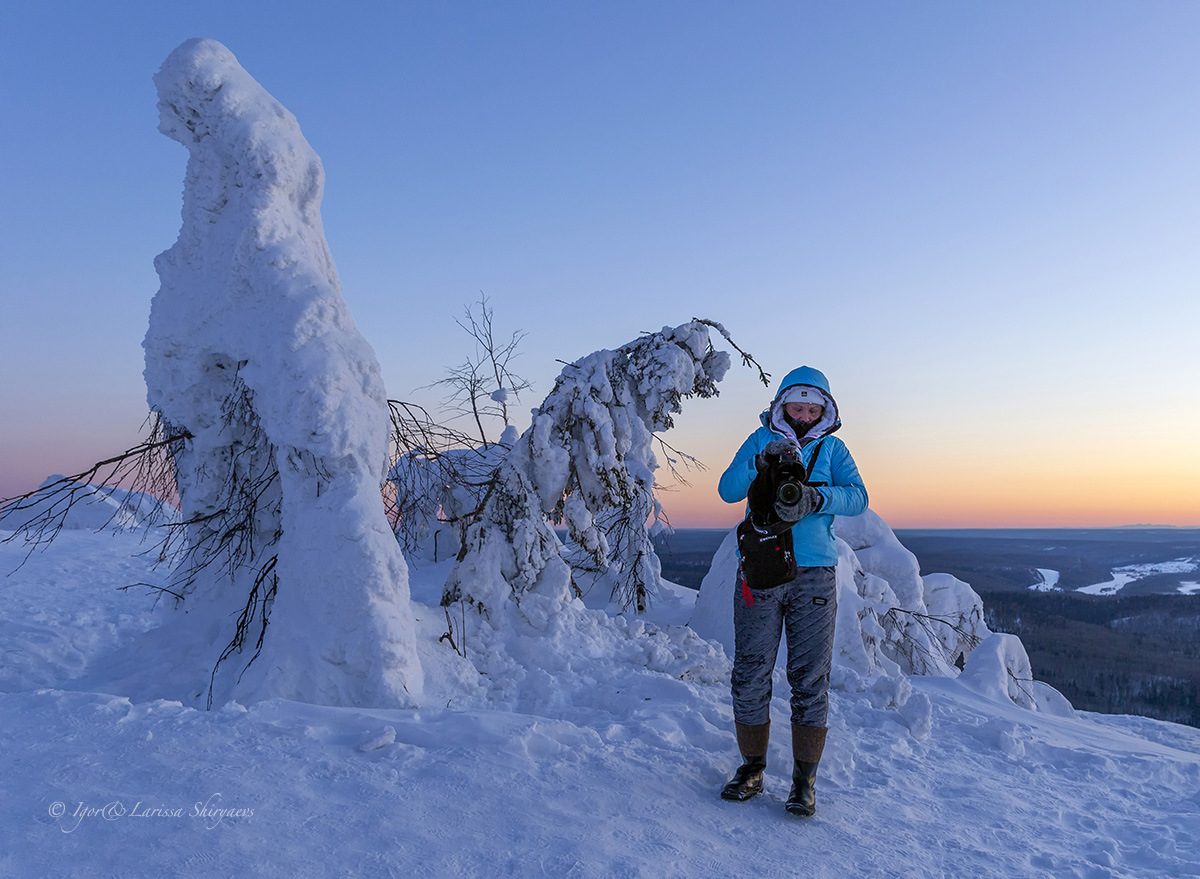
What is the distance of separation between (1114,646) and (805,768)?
66.6 m

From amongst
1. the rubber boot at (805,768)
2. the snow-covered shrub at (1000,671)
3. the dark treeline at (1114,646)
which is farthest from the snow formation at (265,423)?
the dark treeline at (1114,646)

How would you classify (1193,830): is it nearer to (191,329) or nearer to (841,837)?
(841,837)

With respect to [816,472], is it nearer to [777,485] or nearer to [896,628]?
[777,485]

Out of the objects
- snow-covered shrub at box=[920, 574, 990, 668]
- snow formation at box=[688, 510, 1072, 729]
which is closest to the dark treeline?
snow-covered shrub at box=[920, 574, 990, 668]

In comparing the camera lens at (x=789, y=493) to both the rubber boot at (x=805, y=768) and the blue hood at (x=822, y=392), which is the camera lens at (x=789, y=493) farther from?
the rubber boot at (x=805, y=768)

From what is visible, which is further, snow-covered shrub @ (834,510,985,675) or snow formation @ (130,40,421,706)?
snow-covered shrub @ (834,510,985,675)

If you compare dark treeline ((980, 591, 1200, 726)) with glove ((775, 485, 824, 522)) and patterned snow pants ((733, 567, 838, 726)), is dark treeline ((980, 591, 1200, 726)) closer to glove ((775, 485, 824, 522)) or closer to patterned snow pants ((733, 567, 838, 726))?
patterned snow pants ((733, 567, 838, 726))

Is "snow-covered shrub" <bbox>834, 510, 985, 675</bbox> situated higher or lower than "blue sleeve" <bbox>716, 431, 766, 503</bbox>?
lower

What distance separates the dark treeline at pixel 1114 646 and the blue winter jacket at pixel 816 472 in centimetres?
4078

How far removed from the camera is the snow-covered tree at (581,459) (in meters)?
6.32

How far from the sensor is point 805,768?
304cm

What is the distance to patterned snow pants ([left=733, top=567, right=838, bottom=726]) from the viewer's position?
313 cm

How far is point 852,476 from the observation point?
3.22 metres

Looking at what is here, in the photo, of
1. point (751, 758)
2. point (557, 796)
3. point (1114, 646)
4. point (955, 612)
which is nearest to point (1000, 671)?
point (751, 758)
